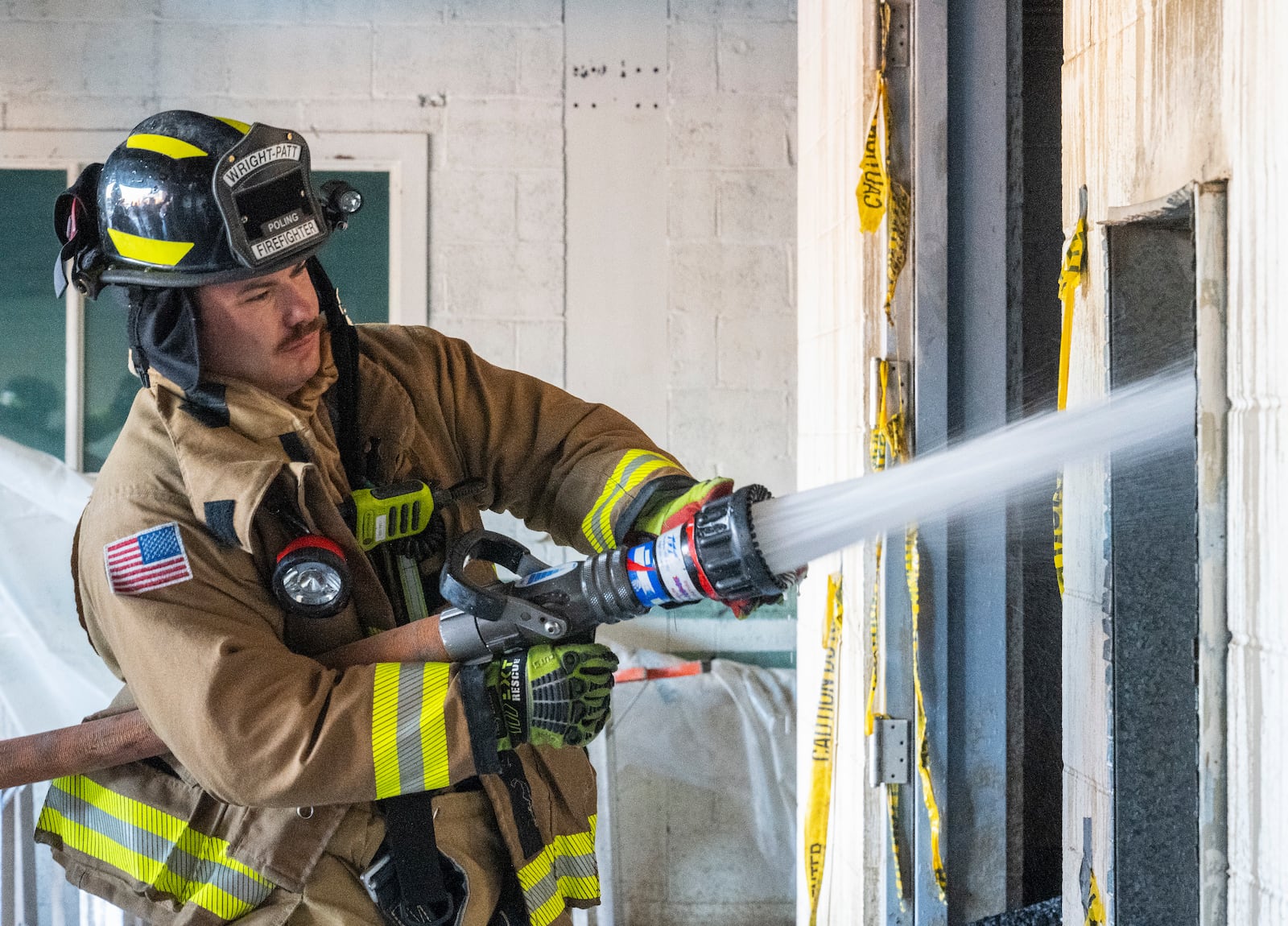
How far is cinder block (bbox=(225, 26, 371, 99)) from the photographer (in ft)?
12.7

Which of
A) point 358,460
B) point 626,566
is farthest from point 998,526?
point 358,460

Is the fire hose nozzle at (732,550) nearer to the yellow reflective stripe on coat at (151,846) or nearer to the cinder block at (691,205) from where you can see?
the yellow reflective stripe on coat at (151,846)

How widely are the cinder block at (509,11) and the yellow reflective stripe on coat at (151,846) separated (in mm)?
2888

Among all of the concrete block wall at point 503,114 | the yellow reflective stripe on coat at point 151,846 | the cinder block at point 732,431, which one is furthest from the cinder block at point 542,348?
the yellow reflective stripe on coat at point 151,846

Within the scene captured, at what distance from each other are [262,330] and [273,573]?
42 centimetres

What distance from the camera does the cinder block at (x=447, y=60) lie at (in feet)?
12.7

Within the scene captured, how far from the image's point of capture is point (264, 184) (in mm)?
1724

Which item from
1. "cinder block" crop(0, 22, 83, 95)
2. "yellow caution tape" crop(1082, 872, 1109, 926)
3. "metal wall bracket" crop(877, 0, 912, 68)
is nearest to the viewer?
"yellow caution tape" crop(1082, 872, 1109, 926)

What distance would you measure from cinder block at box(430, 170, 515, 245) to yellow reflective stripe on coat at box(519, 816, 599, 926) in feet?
7.91

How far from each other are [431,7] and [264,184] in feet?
8.01

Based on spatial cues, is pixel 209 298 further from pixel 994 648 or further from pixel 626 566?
pixel 994 648

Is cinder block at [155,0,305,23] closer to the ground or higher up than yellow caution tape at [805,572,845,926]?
higher up

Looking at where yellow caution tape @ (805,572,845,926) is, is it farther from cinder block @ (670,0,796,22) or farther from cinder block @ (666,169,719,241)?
cinder block @ (670,0,796,22)

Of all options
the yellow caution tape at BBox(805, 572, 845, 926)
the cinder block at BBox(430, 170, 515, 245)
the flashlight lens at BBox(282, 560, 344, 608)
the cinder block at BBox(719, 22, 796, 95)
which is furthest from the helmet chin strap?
the cinder block at BBox(719, 22, 796, 95)
